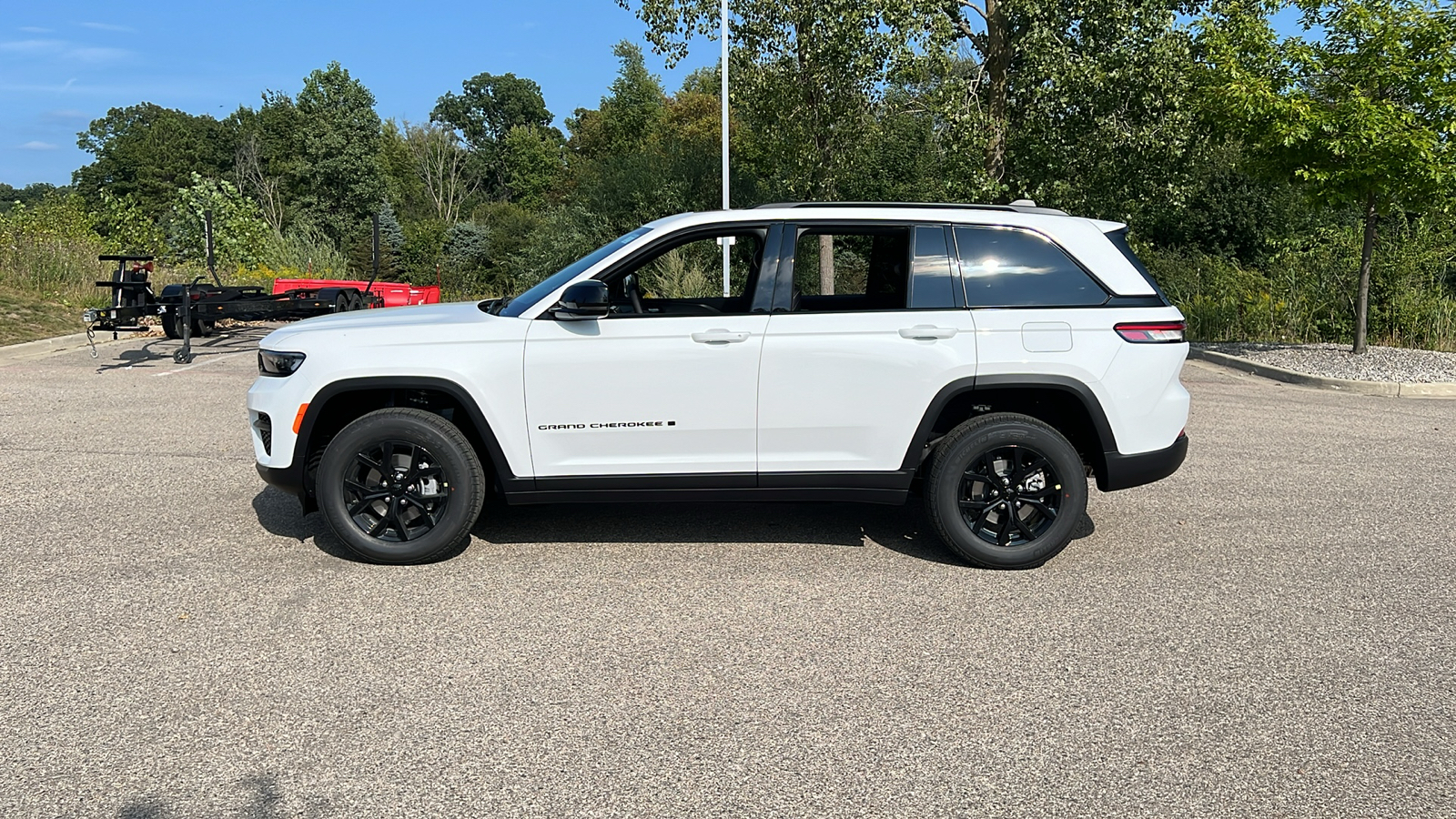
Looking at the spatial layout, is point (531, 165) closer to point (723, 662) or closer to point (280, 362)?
point (280, 362)

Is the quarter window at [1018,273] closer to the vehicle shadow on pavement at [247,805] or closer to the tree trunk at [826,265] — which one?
the vehicle shadow on pavement at [247,805]

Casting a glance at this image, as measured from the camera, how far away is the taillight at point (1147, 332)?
5.30 m

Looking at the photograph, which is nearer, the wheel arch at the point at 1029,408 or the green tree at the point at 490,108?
the wheel arch at the point at 1029,408

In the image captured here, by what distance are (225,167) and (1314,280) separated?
72.5 meters

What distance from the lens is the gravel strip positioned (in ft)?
42.3

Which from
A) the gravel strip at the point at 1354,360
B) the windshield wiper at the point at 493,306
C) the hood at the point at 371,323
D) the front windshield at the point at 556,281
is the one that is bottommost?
the gravel strip at the point at 1354,360

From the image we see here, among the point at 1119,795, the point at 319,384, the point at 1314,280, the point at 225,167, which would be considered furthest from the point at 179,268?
the point at 225,167

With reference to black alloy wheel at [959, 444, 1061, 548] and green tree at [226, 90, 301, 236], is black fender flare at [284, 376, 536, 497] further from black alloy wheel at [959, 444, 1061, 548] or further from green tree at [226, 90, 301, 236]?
green tree at [226, 90, 301, 236]

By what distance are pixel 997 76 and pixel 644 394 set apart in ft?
52.6

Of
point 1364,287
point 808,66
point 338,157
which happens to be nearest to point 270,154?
point 338,157

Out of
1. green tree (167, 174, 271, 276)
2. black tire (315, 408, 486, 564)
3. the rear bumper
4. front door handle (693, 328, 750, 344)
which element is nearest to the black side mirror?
front door handle (693, 328, 750, 344)

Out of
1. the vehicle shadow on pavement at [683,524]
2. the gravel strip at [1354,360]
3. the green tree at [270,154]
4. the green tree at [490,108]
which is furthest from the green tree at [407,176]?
the vehicle shadow on pavement at [683,524]

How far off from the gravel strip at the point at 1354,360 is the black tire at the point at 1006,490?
364 inches

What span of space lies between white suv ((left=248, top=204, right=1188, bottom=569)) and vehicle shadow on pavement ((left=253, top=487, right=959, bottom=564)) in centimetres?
45
